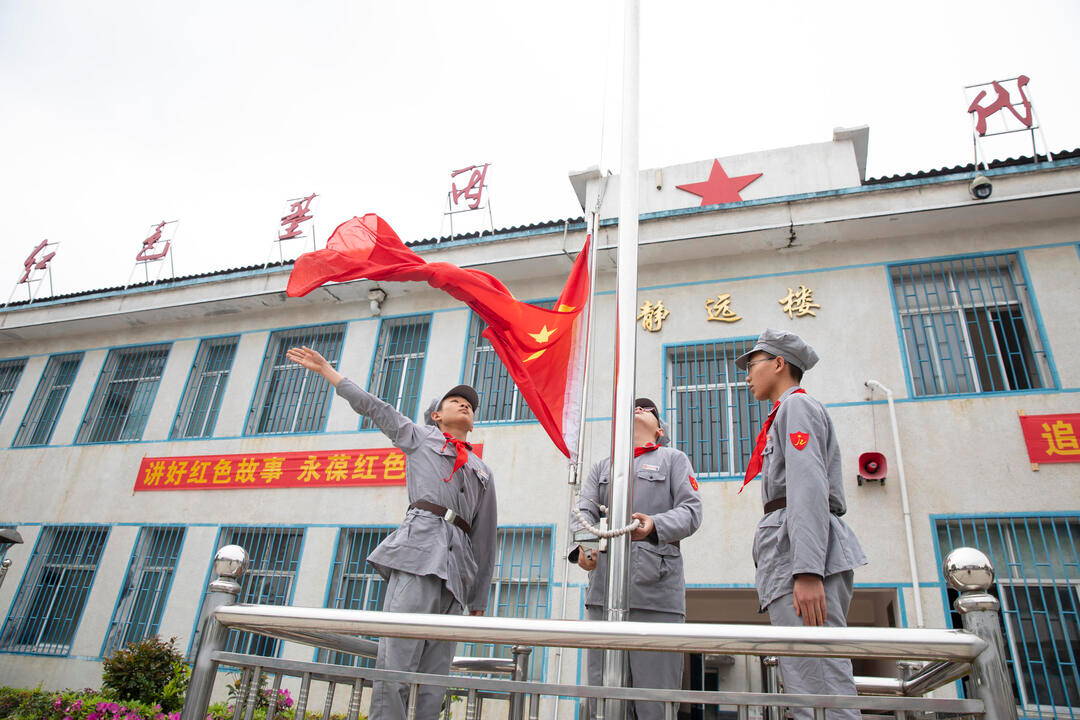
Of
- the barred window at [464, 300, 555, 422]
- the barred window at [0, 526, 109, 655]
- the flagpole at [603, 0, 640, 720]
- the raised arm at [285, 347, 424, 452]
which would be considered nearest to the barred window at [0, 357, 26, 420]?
the barred window at [0, 526, 109, 655]

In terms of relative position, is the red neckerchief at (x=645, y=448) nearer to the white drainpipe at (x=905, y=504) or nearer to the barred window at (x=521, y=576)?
the white drainpipe at (x=905, y=504)

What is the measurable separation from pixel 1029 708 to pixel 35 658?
9.62 meters

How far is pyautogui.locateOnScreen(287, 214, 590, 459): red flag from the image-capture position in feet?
10.8

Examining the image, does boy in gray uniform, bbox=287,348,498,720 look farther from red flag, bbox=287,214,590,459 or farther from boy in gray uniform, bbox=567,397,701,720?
boy in gray uniform, bbox=567,397,701,720

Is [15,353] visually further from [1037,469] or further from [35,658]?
[1037,469]

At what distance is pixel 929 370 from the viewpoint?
6219 millimetres

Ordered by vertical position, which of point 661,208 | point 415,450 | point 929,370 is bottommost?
point 415,450

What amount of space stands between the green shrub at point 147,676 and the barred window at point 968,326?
7.27m

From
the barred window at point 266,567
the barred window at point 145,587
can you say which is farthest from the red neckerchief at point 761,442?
the barred window at point 145,587

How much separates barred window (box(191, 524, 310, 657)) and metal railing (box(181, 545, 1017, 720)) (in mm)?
6194

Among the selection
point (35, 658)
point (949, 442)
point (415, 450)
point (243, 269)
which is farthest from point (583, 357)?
point (35, 658)

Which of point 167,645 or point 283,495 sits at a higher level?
point 283,495

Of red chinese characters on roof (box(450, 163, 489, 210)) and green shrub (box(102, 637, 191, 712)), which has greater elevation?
red chinese characters on roof (box(450, 163, 489, 210))

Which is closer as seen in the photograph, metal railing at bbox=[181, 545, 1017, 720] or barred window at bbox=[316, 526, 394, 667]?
metal railing at bbox=[181, 545, 1017, 720]
